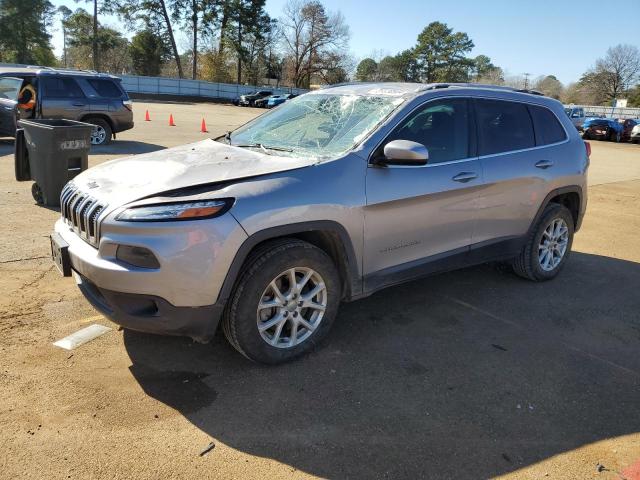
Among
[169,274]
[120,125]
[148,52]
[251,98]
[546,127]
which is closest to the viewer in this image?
[169,274]

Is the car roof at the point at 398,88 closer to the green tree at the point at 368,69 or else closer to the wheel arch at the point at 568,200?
the wheel arch at the point at 568,200

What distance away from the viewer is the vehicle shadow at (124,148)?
1242 centimetres

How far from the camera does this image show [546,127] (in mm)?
5074

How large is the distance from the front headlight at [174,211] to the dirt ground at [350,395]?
3.31 feet

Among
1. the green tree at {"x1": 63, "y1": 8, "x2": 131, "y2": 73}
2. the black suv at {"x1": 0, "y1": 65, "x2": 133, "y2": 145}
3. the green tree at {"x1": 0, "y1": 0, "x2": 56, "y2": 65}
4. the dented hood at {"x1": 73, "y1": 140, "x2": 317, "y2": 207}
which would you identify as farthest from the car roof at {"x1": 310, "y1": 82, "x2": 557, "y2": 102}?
the green tree at {"x1": 0, "y1": 0, "x2": 56, "y2": 65}

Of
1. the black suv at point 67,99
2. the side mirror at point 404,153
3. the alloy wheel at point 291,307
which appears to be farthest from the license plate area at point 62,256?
the black suv at point 67,99

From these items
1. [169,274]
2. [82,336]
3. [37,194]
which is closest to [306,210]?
[169,274]

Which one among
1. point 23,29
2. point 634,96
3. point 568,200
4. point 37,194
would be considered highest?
point 23,29

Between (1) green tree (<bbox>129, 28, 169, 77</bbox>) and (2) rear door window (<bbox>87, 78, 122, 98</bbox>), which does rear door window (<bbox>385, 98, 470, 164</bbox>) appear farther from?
(1) green tree (<bbox>129, 28, 169, 77</bbox>)

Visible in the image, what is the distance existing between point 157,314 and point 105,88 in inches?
452

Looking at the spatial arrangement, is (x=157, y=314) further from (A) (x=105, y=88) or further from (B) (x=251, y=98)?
(B) (x=251, y=98)

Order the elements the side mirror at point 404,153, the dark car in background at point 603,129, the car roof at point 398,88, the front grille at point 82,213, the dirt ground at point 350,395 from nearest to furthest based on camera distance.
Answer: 1. the dirt ground at point 350,395
2. the front grille at point 82,213
3. the side mirror at point 404,153
4. the car roof at point 398,88
5. the dark car in background at point 603,129

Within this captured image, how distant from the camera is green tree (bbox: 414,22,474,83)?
85312 millimetres

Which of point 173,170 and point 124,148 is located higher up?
point 173,170
